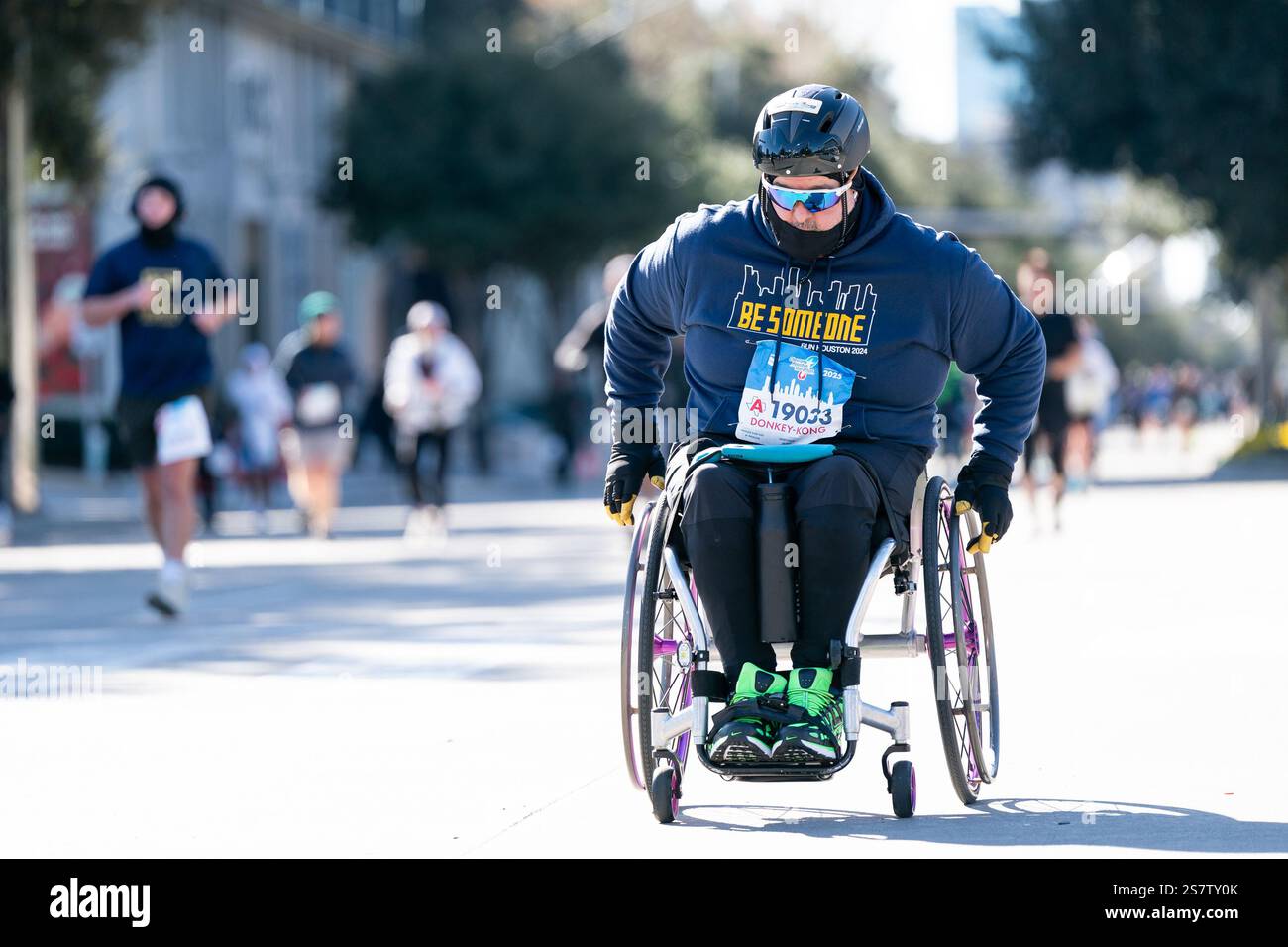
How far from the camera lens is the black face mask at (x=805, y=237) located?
5.77 meters

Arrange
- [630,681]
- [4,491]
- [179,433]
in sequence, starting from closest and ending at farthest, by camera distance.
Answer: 1. [630,681]
2. [179,433]
3. [4,491]

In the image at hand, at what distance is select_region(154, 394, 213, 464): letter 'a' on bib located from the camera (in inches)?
419

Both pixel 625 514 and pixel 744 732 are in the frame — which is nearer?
pixel 744 732

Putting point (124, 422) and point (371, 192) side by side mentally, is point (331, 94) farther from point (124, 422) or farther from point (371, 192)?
point (124, 422)

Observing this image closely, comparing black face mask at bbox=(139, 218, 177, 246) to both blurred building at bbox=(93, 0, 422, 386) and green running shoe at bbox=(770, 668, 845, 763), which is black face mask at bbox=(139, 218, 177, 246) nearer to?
green running shoe at bbox=(770, 668, 845, 763)

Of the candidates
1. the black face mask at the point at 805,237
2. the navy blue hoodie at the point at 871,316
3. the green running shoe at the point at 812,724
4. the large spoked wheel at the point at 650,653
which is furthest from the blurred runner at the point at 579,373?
the green running shoe at the point at 812,724

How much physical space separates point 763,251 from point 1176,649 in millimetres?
3694

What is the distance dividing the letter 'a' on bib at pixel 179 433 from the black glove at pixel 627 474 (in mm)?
4907

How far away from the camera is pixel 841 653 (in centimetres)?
547

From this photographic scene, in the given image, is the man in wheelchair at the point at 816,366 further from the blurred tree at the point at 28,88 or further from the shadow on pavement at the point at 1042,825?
the blurred tree at the point at 28,88

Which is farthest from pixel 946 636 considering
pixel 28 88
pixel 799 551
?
pixel 28 88

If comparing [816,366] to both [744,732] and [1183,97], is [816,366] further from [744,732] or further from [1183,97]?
[1183,97]

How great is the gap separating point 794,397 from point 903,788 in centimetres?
94

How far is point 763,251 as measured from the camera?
19.1 ft
